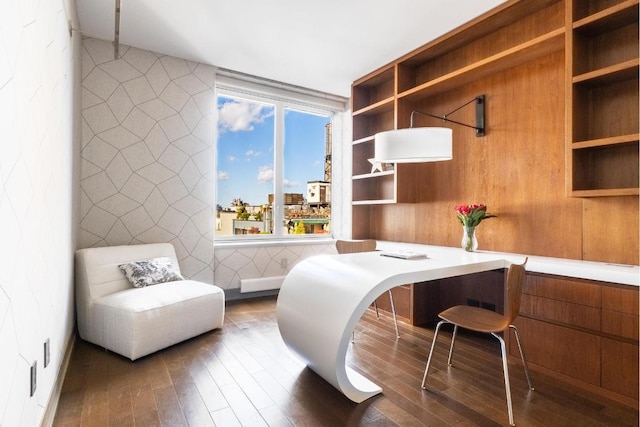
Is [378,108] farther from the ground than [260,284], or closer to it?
farther from the ground

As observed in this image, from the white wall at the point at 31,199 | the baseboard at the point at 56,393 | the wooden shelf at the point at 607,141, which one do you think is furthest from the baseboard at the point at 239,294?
the wooden shelf at the point at 607,141

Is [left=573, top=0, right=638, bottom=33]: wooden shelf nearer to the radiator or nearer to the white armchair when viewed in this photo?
the white armchair

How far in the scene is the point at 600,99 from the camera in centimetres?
233

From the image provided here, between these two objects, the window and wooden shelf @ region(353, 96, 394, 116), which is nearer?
wooden shelf @ region(353, 96, 394, 116)

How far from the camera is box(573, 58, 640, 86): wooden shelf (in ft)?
6.57

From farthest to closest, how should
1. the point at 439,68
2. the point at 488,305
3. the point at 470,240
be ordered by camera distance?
the point at 439,68, the point at 488,305, the point at 470,240

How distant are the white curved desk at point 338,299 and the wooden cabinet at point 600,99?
0.92 meters

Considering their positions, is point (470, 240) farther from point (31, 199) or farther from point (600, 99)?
point (31, 199)

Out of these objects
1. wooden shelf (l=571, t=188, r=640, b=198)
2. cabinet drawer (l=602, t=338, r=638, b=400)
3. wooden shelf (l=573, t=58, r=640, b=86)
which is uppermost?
wooden shelf (l=573, t=58, r=640, b=86)

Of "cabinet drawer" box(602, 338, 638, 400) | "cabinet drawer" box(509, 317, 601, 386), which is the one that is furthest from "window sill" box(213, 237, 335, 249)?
"cabinet drawer" box(602, 338, 638, 400)

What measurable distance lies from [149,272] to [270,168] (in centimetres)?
205

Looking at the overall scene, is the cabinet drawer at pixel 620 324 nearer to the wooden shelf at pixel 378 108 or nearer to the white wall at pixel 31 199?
the wooden shelf at pixel 378 108

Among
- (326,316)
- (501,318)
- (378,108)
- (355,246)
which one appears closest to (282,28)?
(378,108)

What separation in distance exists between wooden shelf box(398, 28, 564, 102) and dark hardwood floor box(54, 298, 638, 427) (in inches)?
89.6
